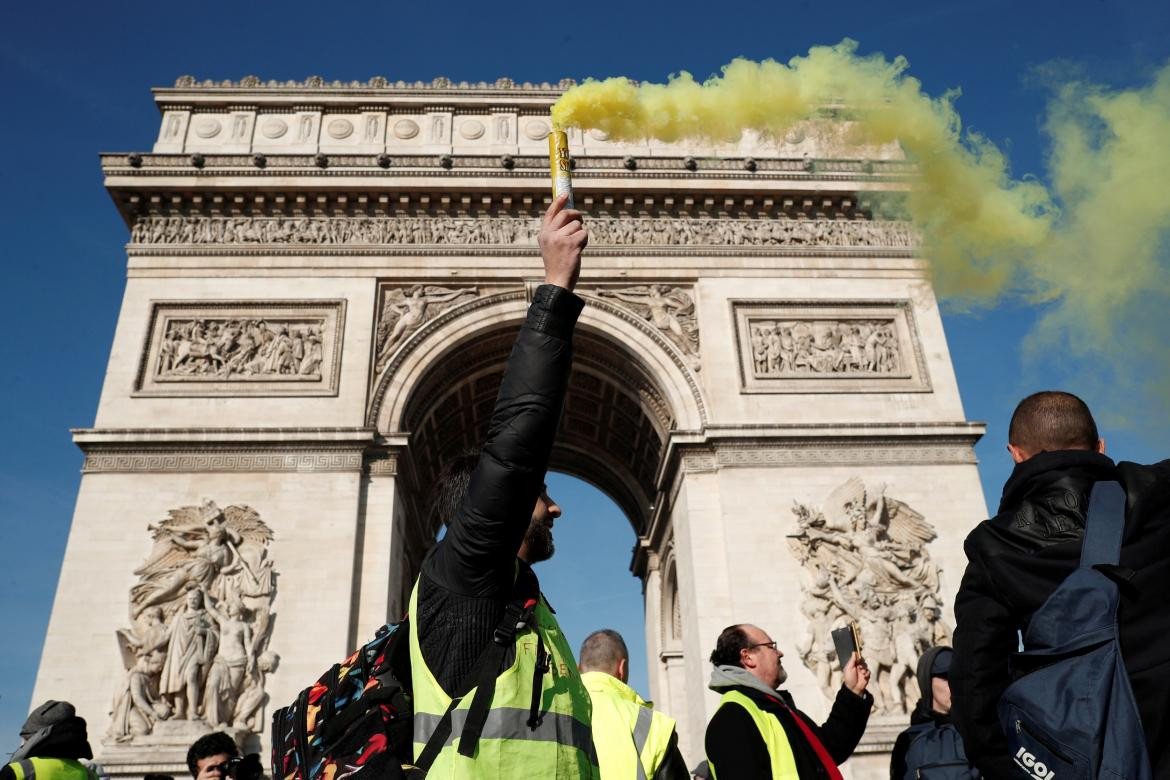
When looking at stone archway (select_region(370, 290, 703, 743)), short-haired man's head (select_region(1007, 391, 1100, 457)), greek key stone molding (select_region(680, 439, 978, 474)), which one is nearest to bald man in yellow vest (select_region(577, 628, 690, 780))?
short-haired man's head (select_region(1007, 391, 1100, 457))

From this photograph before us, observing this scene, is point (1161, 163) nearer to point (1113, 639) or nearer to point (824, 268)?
point (1113, 639)

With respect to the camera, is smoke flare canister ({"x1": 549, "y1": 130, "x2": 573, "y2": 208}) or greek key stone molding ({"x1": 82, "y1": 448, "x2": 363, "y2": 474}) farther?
greek key stone molding ({"x1": 82, "y1": 448, "x2": 363, "y2": 474})

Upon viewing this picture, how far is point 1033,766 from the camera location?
2088 mm

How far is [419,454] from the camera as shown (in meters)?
16.2

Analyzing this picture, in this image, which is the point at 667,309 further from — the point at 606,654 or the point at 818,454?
the point at 606,654

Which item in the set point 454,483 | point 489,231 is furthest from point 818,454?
point 454,483

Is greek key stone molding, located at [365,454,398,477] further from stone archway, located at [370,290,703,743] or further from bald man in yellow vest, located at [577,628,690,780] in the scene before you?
bald man in yellow vest, located at [577,628,690,780]

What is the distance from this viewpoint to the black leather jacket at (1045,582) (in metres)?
2.05

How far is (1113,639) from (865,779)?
11.1 m

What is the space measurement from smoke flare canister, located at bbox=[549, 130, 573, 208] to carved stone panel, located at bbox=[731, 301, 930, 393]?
12306 mm

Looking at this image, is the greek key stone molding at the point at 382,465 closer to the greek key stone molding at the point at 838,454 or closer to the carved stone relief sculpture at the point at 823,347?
the greek key stone molding at the point at 838,454

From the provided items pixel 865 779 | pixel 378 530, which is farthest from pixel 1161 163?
pixel 378 530

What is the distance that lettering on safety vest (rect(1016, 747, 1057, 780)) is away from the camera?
6.72ft

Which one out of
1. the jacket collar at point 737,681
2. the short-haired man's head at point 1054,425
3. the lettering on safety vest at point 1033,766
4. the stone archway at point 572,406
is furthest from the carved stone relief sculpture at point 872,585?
the lettering on safety vest at point 1033,766
